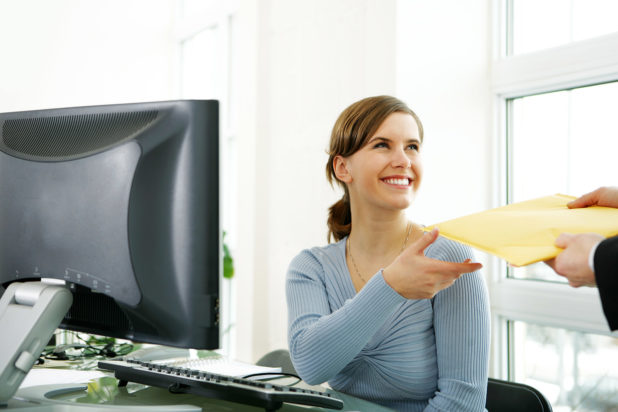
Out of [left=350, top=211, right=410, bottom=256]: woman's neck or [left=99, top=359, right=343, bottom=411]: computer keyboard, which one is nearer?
[left=99, top=359, right=343, bottom=411]: computer keyboard

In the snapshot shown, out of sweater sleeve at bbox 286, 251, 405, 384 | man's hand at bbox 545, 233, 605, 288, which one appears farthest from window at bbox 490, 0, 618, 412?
man's hand at bbox 545, 233, 605, 288

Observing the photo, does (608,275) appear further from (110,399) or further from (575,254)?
(110,399)

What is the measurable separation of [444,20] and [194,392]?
4.98ft

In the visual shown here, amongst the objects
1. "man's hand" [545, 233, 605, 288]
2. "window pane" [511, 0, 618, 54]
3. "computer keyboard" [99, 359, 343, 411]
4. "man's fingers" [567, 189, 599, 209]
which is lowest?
"computer keyboard" [99, 359, 343, 411]

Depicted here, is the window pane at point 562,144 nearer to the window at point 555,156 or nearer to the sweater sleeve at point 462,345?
the window at point 555,156

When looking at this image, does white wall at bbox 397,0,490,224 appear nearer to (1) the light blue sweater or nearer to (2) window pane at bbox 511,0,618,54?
(2) window pane at bbox 511,0,618,54

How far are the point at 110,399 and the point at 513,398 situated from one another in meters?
0.84

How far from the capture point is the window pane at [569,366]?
1.71 m

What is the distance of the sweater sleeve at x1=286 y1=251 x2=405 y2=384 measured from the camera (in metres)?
1.10

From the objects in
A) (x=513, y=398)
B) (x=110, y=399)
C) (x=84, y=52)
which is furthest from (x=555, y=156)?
(x=84, y=52)

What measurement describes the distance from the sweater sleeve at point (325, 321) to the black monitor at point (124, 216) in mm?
331

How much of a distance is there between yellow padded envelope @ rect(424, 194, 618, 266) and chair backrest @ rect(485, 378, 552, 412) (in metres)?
0.49

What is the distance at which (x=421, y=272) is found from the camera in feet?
3.25

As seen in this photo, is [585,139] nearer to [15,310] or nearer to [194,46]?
[15,310]
